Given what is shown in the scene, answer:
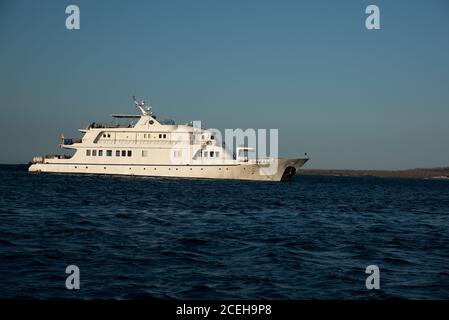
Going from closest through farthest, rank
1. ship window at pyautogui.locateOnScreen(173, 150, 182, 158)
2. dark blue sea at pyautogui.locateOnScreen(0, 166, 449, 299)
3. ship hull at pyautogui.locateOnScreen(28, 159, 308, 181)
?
dark blue sea at pyautogui.locateOnScreen(0, 166, 449, 299) → ship hull at pyautogui.locateOnScreen(28, 159, 308, 181) → ship window at pyautogui.locateOnScreen(173, 150, 182, 158)

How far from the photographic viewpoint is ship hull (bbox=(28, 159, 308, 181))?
5231 centimetres

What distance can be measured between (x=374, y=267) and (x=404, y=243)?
13.5 ft

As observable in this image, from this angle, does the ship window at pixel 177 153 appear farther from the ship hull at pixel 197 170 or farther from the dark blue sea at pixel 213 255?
the dark blue sea at pixel 213 255

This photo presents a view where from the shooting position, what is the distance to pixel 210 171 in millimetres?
52250

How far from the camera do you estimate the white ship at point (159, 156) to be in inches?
2071

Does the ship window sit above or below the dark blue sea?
above

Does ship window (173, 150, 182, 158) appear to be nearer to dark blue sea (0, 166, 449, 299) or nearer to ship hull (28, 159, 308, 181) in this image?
ship hull (28, 159, 308, 181)

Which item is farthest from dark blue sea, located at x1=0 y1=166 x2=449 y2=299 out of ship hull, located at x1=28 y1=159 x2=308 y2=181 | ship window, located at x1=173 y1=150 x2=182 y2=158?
ship window, located at x1=173 y1=150 x2=182 y2=158

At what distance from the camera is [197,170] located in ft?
172

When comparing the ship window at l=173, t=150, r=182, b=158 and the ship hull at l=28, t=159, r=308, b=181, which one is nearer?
the ship hull at l=28, t=159, r=308, b=181

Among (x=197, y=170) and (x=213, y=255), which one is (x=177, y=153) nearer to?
(x=197, y=170)

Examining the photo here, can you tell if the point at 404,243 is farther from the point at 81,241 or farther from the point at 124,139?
the point at 124,139

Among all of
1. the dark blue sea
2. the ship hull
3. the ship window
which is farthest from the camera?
the ship window
